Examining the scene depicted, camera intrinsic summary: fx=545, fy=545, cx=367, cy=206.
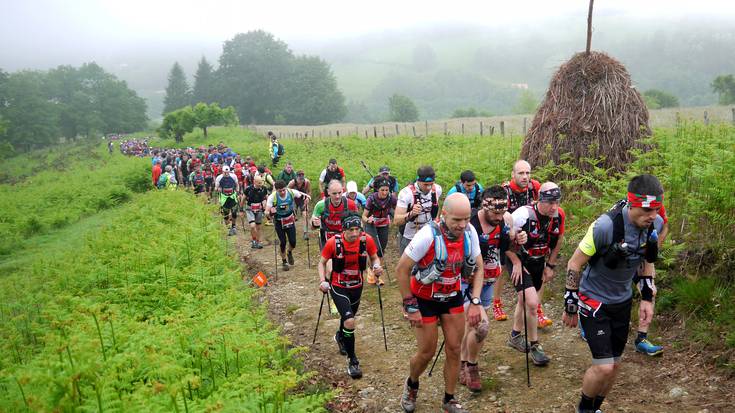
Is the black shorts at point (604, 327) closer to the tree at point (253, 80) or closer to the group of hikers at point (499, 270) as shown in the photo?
the group of hikers at point (499, 270)

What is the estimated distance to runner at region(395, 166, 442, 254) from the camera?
8.84 m

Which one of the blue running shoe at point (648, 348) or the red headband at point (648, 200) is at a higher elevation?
the red headband at point (648, 200)

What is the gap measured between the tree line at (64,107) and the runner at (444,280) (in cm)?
9866

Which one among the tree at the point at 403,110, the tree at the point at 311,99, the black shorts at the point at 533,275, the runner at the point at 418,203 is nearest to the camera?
the black shorts at the point at 533,275

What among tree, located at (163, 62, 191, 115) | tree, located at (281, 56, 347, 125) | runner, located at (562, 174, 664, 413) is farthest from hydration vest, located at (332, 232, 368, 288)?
tree, located at (163, 62, 191, 115)

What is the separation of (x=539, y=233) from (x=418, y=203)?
2.78 m

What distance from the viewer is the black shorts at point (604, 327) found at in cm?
489

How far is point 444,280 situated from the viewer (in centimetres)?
546

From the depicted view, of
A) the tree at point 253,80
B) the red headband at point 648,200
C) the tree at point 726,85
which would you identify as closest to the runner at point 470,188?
the red headband at point 648,200

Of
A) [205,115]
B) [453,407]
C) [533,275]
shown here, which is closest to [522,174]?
[533,275]

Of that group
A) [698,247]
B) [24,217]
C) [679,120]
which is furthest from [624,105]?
[24,217]

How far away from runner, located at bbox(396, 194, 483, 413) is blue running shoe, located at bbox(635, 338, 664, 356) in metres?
2.48

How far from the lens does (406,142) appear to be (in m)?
32.6

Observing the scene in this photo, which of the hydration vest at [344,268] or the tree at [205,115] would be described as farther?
the tree at [205,115]
